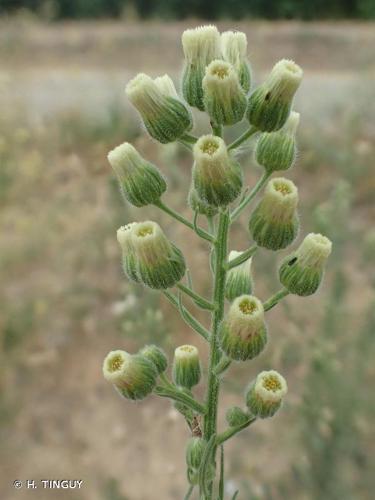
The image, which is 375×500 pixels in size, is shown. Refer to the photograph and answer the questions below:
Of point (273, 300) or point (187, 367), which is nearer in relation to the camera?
point (273, 300)

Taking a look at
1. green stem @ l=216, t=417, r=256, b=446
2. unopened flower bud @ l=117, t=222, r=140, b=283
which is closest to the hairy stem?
unopened flower bud @ l=117, t=222, r=140, b=283

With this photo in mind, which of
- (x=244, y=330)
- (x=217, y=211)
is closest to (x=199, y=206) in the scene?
(x=217, y=211)

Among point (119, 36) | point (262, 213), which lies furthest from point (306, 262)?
point (119, 36)

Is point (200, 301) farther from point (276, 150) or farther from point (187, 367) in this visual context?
point (276, 150)

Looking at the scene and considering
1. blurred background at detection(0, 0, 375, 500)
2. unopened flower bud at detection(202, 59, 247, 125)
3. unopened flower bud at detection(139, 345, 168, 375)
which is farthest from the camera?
blurred background at detection(0, 0, 375, 500)

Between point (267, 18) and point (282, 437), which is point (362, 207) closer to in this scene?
point (282, 437)

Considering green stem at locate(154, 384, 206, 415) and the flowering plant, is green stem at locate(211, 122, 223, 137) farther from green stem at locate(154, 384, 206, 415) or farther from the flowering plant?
green stem at locate(154, 384, 206, 415)
